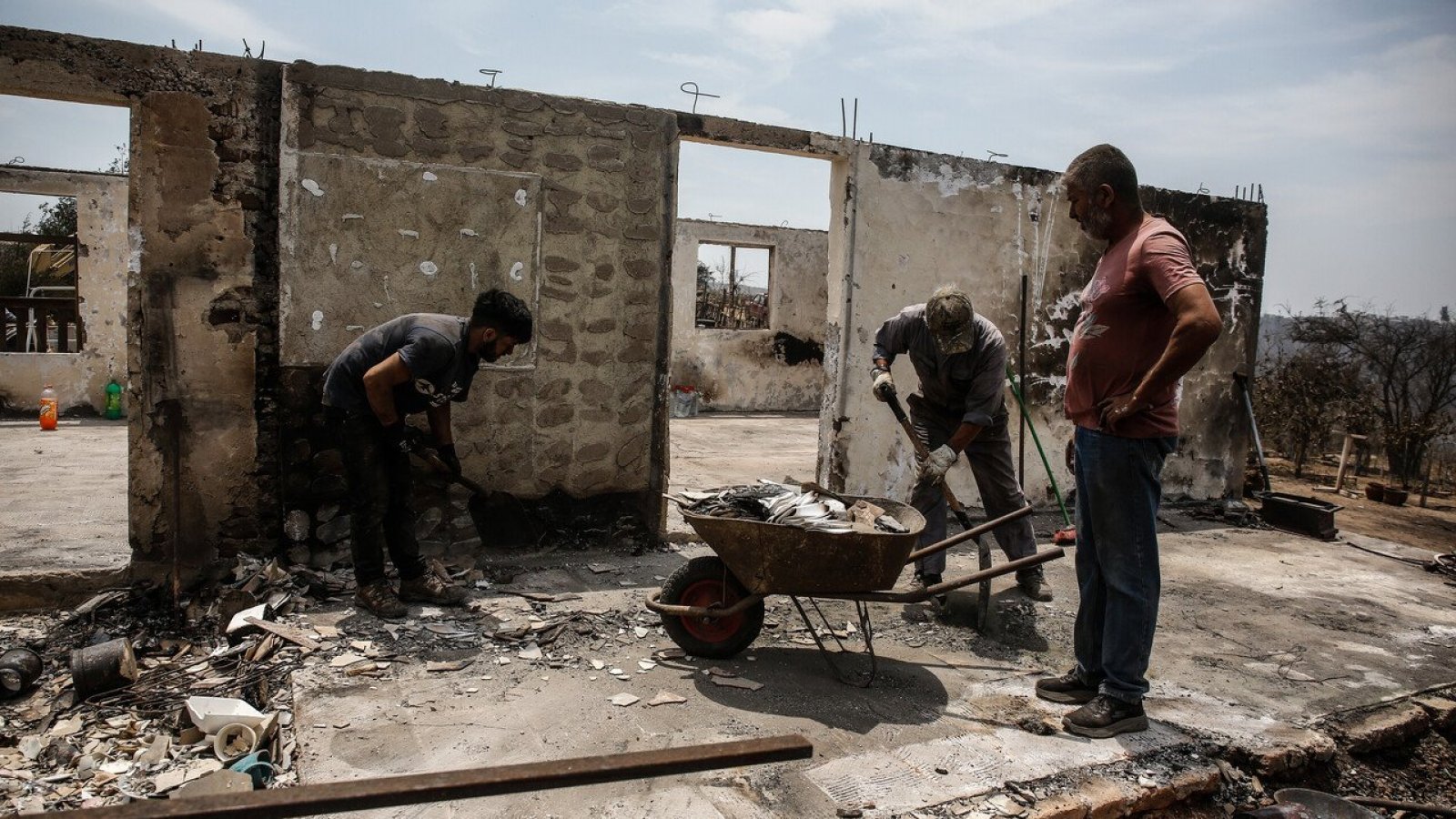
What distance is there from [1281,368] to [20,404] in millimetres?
16579

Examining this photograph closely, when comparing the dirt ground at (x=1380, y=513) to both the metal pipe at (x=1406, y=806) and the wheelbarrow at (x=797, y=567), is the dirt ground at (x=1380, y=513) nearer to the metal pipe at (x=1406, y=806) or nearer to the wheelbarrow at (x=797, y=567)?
the metal pipe at (x=1406, y=806)

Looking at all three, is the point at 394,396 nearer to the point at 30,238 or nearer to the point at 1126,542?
the point at 1126,542

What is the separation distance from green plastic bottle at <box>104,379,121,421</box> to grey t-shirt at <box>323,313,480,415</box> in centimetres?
971

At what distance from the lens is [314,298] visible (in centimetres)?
455

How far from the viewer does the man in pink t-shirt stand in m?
3.04

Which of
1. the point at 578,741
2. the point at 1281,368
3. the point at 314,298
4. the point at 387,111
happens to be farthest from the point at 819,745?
the point at 1281,368

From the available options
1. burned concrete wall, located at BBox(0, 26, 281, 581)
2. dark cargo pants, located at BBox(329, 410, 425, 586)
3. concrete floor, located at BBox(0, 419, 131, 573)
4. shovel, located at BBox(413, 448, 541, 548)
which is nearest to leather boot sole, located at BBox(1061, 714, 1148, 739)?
dark cargo pants, located at BBox(329, 410, 425, 586)

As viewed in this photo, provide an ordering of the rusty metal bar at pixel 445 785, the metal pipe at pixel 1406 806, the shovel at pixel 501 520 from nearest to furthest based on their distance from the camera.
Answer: the rusty metal bar at pixel 445 785 < the metal pipe at pixel 1406 806 < the shovel at pixel 501 520

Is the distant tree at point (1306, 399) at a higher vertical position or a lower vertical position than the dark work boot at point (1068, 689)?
higher

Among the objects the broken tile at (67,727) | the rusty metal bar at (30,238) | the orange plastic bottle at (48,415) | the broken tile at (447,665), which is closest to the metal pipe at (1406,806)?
the broken tile at (447,665)

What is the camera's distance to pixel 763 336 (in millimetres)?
15125

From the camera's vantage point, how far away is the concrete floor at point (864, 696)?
2730 mm

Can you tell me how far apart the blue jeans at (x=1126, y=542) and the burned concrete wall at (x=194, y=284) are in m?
3.99

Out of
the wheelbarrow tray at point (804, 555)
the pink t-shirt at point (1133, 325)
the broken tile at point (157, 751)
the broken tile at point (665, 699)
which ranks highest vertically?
the pink t-shirt at point (1133, 325)
